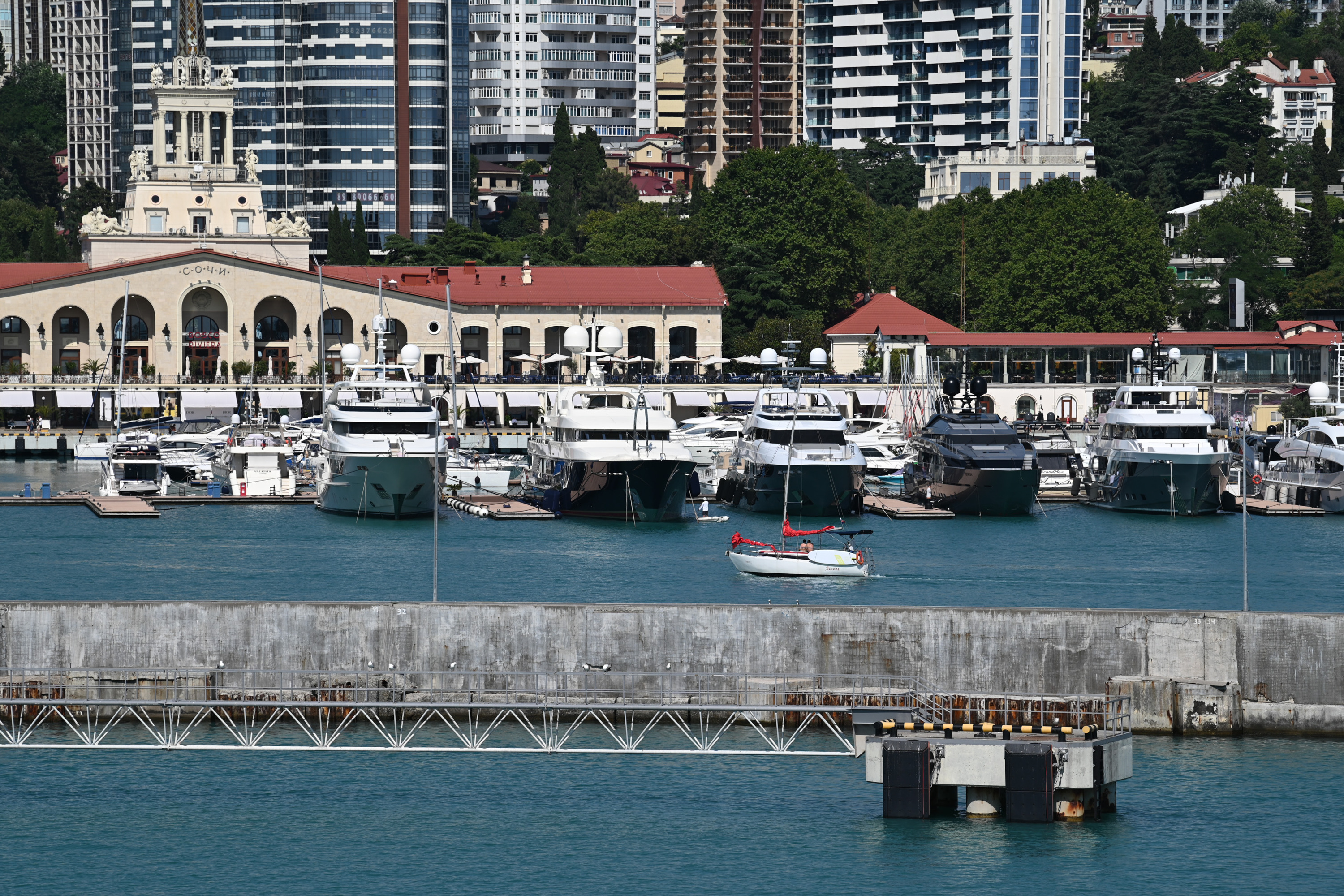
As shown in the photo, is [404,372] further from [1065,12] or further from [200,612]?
[1065,12]

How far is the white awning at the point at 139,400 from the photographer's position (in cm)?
11881

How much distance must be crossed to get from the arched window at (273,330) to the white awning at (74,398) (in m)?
10.5

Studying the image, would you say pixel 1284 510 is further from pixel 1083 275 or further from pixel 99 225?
pixel 99 225

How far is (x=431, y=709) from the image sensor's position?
4284 centimetres

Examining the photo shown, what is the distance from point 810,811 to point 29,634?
15619 mm

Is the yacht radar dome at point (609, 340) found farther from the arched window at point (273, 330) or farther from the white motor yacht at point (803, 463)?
the arched window at point (273, 330)

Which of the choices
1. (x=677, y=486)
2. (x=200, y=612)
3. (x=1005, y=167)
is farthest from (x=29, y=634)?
(x=1005, y=167)

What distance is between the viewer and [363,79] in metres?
174

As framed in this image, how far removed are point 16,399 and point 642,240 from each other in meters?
41.1

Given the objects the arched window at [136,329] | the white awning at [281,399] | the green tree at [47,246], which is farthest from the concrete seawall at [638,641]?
the green tree at [47,246]

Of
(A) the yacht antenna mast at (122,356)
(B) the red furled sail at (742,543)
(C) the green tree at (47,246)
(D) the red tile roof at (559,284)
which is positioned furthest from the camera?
(C) the green tree at (47,246)

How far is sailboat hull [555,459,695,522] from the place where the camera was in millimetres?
79688

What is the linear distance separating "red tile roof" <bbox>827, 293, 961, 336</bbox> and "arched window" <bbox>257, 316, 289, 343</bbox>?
3064 centimetres

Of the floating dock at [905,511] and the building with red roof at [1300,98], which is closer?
the floating dock at [905,511]
